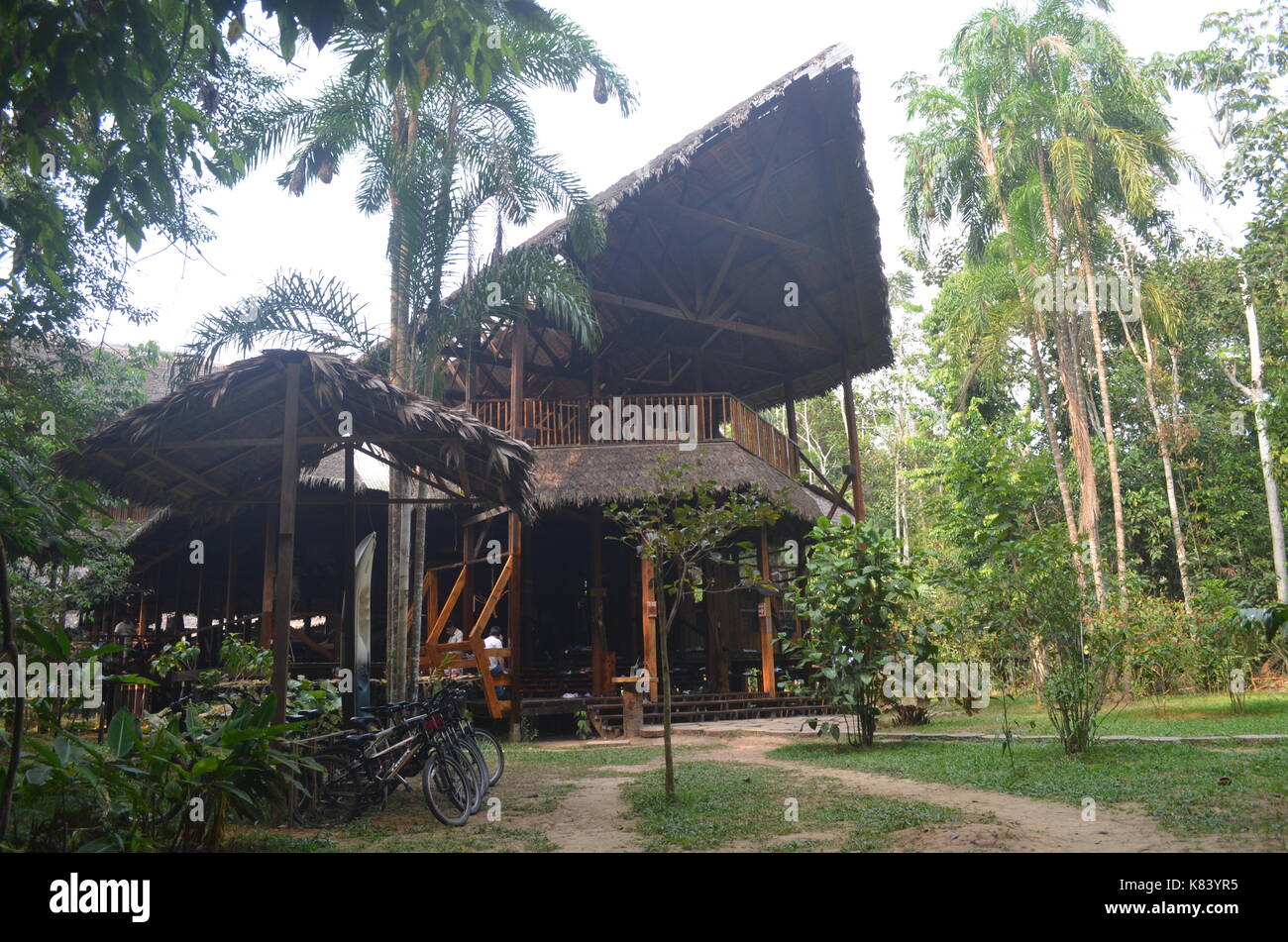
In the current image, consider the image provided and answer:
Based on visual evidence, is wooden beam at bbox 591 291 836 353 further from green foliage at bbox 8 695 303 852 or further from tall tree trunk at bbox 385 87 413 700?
green foliage at bbox 8 695 303 852

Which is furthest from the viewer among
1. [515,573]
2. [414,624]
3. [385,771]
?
[515,573]

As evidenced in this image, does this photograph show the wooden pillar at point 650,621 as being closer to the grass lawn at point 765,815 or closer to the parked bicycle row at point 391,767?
the grass lawn at point 765,815

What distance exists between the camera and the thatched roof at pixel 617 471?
1191cm

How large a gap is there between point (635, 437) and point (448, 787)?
7.76 m

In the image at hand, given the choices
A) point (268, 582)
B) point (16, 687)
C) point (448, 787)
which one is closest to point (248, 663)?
point (268, 582)

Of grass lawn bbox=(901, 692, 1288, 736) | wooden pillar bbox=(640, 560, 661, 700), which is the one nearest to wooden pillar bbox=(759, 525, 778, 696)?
wooden pillar bbox=(640, 560, 661, 700)

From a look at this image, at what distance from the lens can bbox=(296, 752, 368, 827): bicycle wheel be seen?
5492 millimetres

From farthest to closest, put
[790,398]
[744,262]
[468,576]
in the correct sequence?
[790,398]
[744,262]
[468,576]

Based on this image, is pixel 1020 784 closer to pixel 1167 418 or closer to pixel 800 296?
pixel 800 296

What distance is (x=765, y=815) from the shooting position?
538cm

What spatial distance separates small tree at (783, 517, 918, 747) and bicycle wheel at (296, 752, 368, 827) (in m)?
4.51

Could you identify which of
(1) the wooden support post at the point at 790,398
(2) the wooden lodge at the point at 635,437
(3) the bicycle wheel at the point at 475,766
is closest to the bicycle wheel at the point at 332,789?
(3) the bicycle wheel at the point at 475,766

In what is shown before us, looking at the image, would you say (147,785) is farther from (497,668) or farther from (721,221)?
(721,221)
